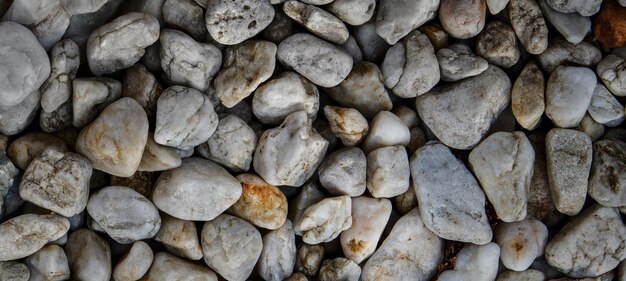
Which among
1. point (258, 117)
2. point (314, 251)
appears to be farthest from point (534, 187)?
point (258, 117)

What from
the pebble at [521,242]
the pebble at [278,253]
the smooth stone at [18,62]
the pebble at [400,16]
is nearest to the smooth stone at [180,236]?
the pebble at [278,253]

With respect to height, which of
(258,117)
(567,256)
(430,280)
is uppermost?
(258,117)

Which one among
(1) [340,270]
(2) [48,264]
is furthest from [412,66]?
(2) [48,264]

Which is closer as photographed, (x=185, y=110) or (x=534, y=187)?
(x=185, y=110)

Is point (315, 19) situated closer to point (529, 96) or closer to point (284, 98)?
point (284, 98)

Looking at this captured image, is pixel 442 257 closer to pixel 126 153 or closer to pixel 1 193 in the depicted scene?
pixel 126 153

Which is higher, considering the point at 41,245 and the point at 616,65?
the point at 616,65

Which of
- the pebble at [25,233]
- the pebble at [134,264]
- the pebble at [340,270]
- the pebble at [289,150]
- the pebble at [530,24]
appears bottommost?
the pebble at [340,270]

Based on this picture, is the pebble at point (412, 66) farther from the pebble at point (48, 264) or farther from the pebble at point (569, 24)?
the pebble at point (48, 264)
